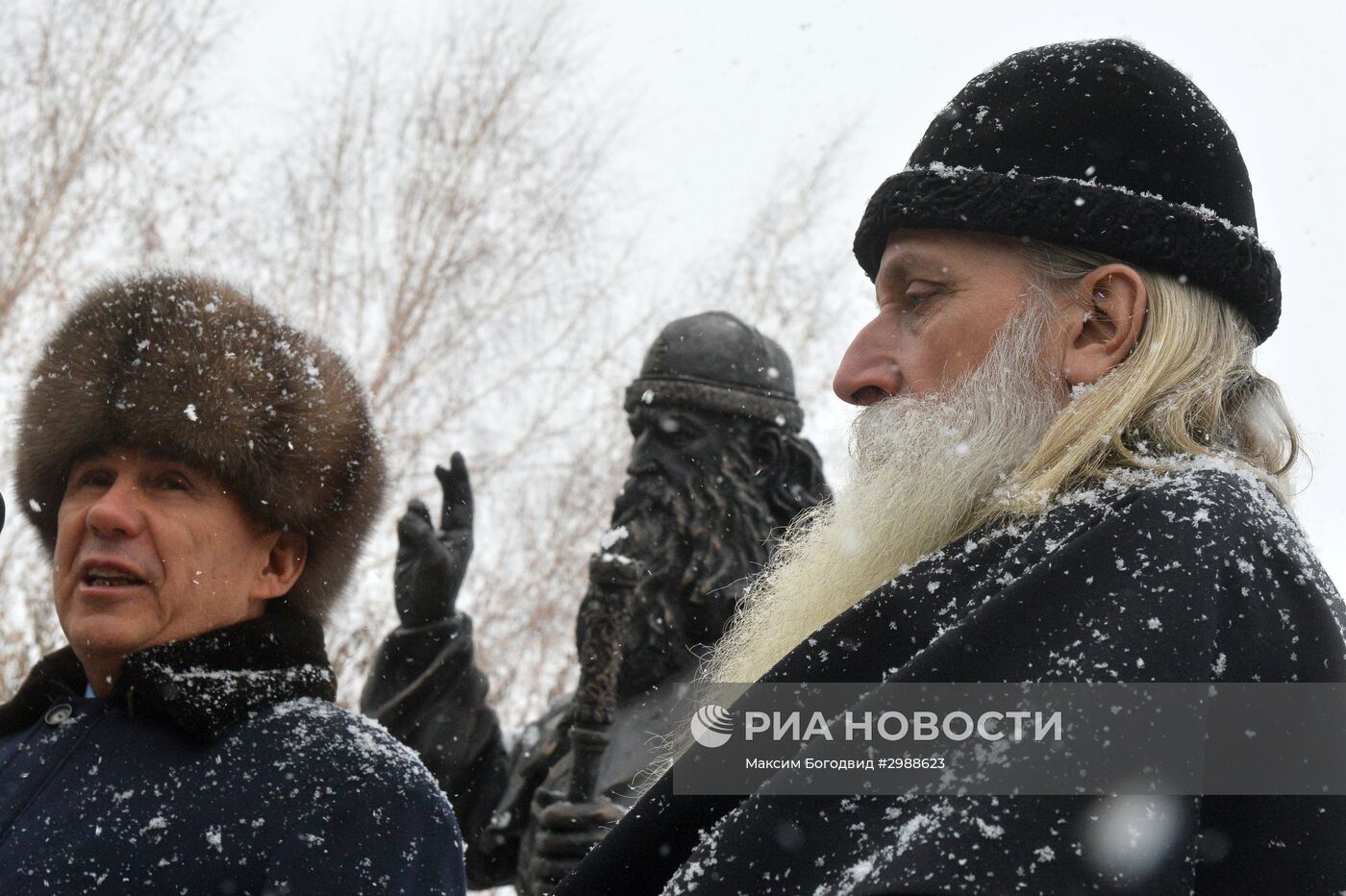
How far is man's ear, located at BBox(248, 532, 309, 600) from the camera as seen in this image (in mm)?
3082

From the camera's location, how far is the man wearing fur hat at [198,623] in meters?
2.62

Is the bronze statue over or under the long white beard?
over

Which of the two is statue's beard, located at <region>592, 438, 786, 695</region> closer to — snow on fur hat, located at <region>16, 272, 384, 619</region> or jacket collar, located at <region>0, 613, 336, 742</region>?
snow on fur hat, located at <region>16, 272, 384, 619</region>

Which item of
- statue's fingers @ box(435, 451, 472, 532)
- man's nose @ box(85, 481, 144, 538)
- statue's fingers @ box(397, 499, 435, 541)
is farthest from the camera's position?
statue's fingers @ box(435, 451, 472, 532)

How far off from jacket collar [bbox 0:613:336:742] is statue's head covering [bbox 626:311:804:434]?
2.03m

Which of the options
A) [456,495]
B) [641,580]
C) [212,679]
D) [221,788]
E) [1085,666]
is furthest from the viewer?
[456,495]

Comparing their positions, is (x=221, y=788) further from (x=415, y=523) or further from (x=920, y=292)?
(x=415, y=523)

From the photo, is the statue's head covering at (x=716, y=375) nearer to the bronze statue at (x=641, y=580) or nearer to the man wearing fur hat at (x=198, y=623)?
the bronze statue at (x=641, y=580)

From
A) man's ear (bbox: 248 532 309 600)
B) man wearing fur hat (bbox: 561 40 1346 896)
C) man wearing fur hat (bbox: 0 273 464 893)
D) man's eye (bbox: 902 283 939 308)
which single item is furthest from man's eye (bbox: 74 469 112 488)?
man's eye (bbox: 902 283 939 308)

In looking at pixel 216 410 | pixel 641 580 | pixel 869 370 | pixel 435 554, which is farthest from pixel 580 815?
pixel 869 370

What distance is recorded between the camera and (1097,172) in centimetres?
221

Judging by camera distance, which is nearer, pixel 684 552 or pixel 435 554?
pixel 435 554

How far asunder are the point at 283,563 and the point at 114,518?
0.37 meters

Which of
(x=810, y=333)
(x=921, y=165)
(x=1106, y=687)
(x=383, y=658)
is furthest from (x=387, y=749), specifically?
(x=810, y=333)
